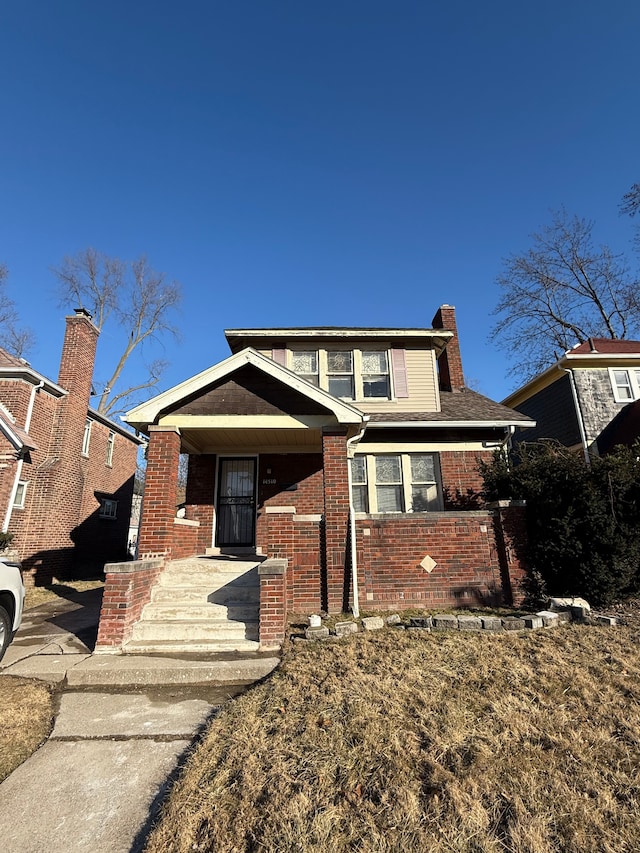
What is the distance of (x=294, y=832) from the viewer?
2240 millimetres

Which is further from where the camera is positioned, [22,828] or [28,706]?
[28,706]

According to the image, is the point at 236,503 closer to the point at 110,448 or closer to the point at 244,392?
the point at 244,392

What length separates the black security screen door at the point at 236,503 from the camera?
32.0 feet

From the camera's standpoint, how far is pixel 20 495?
11.6 m

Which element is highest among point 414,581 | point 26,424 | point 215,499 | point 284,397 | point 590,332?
point 590,332

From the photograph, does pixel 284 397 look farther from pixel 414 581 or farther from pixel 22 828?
pixel 22 828

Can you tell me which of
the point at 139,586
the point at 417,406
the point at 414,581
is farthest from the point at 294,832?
the point at 417,406

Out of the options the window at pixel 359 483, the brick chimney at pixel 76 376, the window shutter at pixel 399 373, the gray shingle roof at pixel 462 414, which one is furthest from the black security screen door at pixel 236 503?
the brick chimney at pixel 76 376

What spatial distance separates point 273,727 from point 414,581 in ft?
14.1

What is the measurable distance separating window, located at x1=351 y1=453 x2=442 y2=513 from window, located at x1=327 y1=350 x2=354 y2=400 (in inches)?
78.8

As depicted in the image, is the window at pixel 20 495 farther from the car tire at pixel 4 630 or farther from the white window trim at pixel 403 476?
the white window trim at pixel 403 476

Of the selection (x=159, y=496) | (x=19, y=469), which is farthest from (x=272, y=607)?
(x=19, y=469)

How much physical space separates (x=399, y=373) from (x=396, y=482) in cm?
310

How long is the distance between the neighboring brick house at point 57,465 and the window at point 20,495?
0.03 metres
